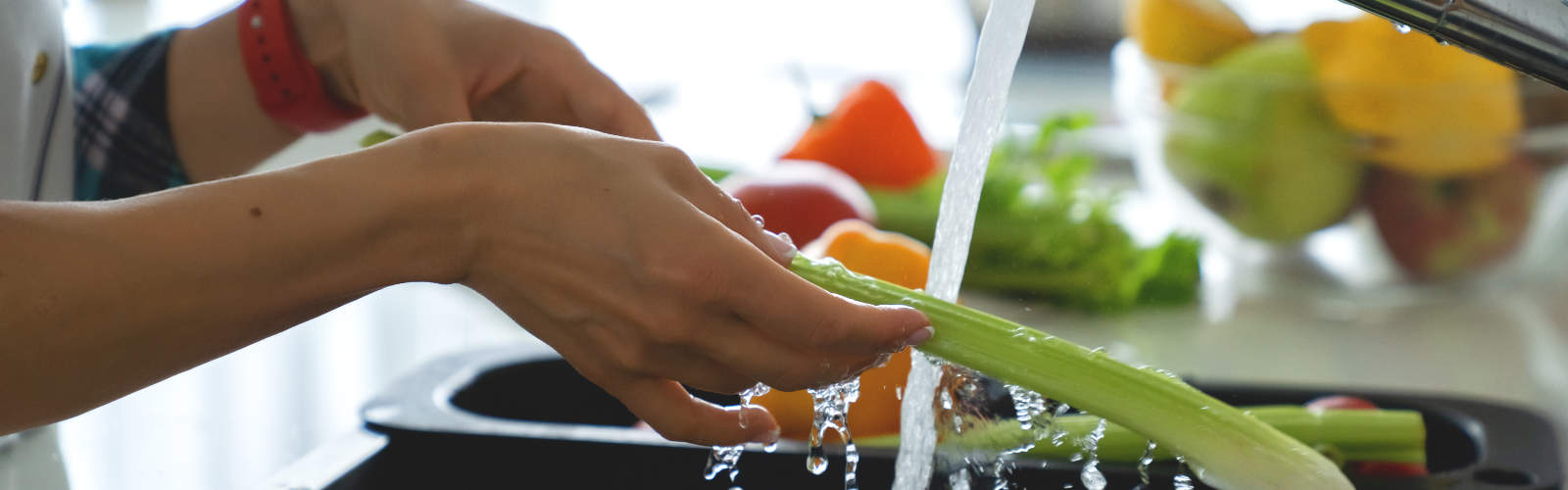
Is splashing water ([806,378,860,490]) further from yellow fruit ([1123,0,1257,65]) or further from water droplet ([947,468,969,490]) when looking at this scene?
yellow fruit ([1123,0,1257,65])

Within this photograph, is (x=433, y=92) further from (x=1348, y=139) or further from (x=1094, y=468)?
(x=1348, y=139)

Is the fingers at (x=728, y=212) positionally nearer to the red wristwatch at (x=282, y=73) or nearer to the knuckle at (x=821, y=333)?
the knuckle at (x=821, y=333)

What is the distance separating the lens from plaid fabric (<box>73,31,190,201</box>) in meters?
0.88

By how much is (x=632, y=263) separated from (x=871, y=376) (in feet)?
1.06

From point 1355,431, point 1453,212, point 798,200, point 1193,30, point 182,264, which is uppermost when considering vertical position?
point 1193,30

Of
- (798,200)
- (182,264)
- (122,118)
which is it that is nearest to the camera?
(182,264)

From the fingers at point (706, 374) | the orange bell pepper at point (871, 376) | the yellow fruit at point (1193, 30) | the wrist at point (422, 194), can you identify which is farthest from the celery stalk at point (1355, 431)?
the yellow fruit at point (1193, 30)

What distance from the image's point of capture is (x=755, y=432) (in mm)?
567

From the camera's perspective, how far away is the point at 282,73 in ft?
2.73

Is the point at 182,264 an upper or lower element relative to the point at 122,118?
lower

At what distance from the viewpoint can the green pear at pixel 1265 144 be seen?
109 centimetres

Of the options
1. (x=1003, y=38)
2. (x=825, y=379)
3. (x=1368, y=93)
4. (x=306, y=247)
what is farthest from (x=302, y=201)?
(x=1368, y=93)

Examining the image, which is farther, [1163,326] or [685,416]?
[1163,326]

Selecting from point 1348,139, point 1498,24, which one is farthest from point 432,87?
point 1348,139
